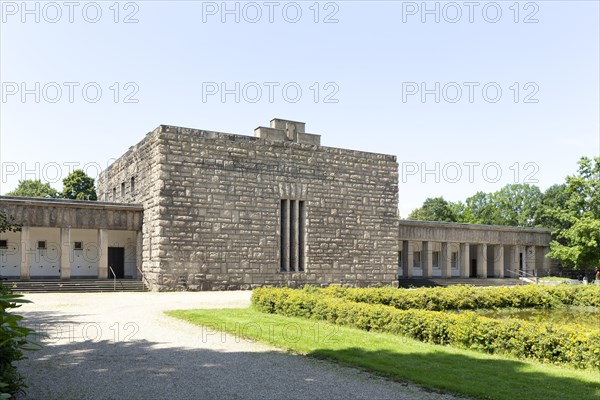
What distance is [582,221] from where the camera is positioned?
41250 mm

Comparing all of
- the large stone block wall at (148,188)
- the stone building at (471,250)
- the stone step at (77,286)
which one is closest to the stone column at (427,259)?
the stone building at (471,250)

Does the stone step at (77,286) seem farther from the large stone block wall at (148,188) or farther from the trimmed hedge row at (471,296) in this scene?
the trimmed hedge row at (471,296)

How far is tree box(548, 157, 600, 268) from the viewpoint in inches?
1607

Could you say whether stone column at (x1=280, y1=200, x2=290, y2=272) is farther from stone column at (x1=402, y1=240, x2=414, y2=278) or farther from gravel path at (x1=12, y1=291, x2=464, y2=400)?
gravel path at (x1=12, y1=291, x2=464, y2=400)

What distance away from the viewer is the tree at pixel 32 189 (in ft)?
195

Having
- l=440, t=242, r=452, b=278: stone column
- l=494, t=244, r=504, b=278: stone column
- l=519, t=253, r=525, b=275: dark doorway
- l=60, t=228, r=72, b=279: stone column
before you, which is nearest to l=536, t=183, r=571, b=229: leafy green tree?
l=519, t=253, r=525, b=275: dark doorway

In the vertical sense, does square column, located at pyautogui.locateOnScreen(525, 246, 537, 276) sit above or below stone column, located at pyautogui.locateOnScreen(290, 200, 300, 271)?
below

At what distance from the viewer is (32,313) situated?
601 inches

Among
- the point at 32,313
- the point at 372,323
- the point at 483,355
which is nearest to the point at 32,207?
the point at 32,313

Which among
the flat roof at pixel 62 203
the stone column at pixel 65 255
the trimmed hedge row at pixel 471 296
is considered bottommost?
the trimmed hedge row at pixel 471 296

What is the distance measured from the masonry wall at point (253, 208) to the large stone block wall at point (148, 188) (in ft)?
0.18

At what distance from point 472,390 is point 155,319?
Answer: 9083 millimetres

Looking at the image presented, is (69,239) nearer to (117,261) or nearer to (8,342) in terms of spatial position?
(117,261)

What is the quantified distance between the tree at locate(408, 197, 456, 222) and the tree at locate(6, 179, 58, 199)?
47302 millimetres
